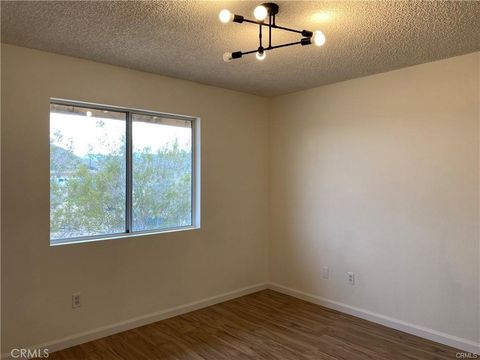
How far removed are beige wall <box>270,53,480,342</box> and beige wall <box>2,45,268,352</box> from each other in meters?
0.49

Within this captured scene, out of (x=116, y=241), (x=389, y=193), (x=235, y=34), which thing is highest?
(x=235, y=34)

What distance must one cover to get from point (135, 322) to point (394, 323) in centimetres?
250

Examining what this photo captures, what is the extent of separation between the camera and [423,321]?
319cm

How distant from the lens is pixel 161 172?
3.70m

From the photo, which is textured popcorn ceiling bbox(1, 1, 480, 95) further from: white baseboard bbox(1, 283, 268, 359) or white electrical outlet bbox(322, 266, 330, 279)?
white baseboard bbox(1, 283, 268, 359)

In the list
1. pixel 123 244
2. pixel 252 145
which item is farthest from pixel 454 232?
pixel 123 244

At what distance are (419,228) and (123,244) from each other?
276cm

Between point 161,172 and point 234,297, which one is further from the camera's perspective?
point 234,297

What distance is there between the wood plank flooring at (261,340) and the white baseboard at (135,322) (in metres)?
0.05

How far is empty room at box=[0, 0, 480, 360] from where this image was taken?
2.52 m

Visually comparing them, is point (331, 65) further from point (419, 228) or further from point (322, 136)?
point (419, 228)

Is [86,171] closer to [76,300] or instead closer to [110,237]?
[110,237]

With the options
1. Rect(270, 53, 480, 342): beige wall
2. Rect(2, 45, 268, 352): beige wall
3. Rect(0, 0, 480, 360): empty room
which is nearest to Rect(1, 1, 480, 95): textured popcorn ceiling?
Rect(0, 0, 480, 360): empty room

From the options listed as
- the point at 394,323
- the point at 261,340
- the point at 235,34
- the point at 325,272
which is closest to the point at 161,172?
the point at 235,34
